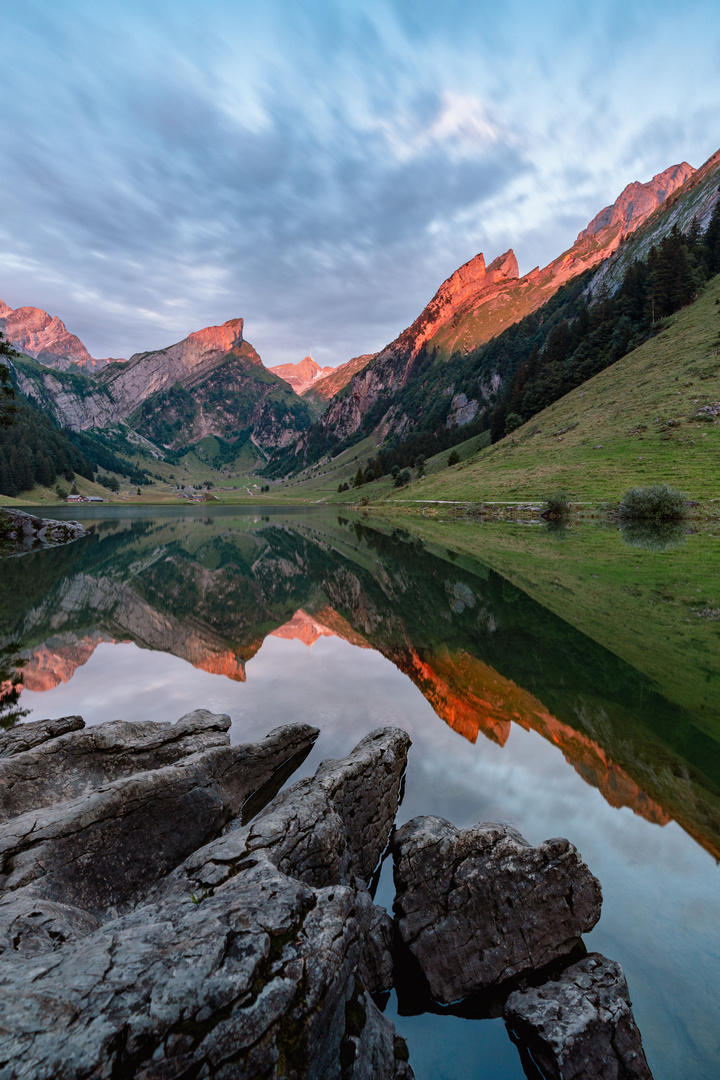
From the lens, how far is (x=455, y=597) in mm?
29469

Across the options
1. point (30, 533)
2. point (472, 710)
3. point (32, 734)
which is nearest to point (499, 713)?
point (472, 710)

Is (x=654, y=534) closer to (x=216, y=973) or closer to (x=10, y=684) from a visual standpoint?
(x=10, y=684)

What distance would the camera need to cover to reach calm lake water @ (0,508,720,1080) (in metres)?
6.38

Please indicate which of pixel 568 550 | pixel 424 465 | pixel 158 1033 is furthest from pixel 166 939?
pixel 424 465

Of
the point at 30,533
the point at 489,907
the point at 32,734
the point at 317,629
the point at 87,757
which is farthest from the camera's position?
the point at 30,533

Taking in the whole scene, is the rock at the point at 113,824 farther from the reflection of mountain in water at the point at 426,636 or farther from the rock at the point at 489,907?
the reflection of mountain in water at the point at 426,636

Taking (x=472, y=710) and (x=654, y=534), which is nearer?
(x=472, y=710)

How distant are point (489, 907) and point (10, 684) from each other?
1799 cm

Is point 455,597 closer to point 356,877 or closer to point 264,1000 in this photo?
point 356,877

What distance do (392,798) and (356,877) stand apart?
7.78 feet

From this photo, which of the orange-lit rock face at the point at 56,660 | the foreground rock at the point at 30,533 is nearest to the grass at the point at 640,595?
the orange-lit rock face at the point at 56,660

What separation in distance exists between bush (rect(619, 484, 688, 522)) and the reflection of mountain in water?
1207 inches

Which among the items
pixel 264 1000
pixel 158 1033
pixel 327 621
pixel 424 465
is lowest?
pixel 327 621

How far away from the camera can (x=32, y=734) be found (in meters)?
11.1
